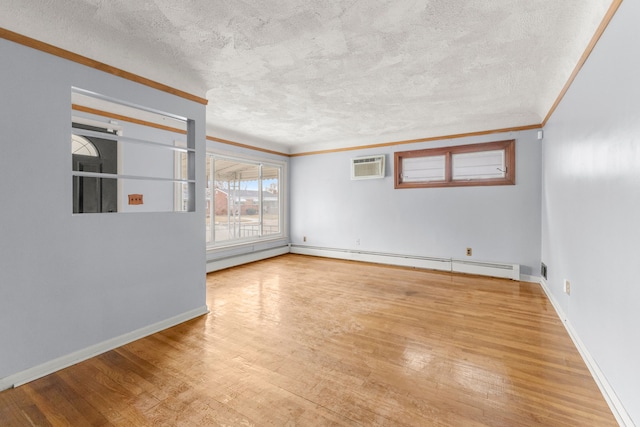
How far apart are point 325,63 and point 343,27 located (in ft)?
1.94

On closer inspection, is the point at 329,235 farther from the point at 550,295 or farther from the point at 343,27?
the point at 343,27

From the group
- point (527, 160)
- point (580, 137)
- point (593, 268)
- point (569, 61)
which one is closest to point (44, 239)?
point (593, 268)

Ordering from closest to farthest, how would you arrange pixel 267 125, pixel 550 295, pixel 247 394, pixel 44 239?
pixel 247 394 < pixel 44 239 < pixel 550 295 < pixel 267 125

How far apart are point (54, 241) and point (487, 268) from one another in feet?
17.9

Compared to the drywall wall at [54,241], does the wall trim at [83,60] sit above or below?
above

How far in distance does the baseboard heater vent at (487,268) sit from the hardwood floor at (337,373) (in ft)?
3.71

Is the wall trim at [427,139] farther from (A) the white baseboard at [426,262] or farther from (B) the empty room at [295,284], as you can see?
(A) the white baseboard at [426,262]

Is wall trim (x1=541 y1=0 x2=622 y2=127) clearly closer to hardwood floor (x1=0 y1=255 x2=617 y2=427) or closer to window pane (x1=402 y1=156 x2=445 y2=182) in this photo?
window pane (x1=402 y1=156 x2=445 y2=182)

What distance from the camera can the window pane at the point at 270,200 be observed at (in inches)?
256

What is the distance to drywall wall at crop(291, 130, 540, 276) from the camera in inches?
177

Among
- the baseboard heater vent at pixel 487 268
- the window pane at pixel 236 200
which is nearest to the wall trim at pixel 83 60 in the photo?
the window pane at pixel 236 200

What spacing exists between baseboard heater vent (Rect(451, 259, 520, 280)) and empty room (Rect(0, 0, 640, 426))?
1.23 feet

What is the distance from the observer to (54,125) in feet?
6.85

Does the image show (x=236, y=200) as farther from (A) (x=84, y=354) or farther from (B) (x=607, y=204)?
(B) (x=607, y=204)
